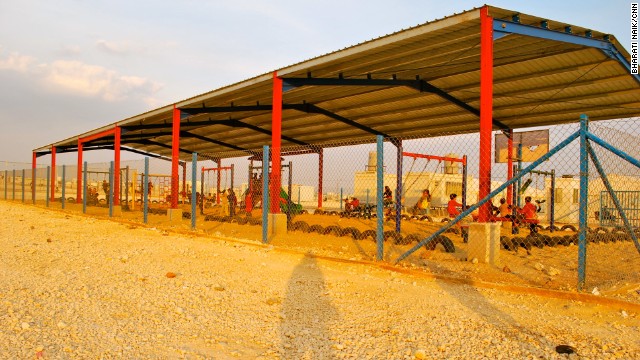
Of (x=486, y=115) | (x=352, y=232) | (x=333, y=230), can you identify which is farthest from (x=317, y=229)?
(x=486, y=115)

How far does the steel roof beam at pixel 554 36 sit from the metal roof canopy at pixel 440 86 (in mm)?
20

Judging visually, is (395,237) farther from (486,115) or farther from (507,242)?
(486,115)

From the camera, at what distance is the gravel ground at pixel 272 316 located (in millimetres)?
3445

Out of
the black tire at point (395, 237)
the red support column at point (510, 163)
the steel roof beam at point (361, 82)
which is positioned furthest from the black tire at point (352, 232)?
the red support column at point (510, 163)

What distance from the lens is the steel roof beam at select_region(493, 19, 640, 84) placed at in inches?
334

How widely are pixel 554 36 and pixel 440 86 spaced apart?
4.75m

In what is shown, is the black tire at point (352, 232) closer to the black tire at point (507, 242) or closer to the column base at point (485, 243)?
the black tire at point (507, 242)

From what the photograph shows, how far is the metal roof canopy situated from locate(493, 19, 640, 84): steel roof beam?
0.02 meters

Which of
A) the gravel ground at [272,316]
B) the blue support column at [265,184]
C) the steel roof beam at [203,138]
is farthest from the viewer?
the steel roof beam at [203,138]

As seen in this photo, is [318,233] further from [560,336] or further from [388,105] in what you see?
[560,336]

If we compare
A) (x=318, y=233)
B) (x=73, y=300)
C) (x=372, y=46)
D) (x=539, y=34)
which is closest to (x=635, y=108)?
(x=539, y=34)

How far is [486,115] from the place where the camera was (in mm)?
7887

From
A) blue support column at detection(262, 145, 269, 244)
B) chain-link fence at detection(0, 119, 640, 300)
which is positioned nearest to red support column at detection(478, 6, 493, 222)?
chain-link fence at detection(0, 119, 640, 300)

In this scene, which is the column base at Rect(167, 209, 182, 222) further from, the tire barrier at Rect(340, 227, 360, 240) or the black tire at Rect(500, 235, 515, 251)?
the black tire at Rect(500, 235, 515, 251)
